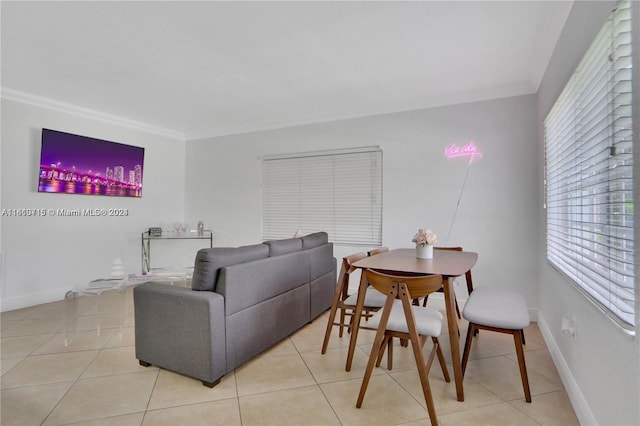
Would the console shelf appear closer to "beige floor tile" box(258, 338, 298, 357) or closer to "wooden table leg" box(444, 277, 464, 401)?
"beige floor tile" box(258, 338, 298, 357)

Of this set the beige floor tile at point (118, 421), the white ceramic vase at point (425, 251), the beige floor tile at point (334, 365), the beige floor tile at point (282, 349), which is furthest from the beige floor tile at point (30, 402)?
the white ceramic vase at point (425, 251)

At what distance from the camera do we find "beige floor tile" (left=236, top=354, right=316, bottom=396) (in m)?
2.15

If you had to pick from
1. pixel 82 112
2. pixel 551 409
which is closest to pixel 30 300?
pixel 82 112

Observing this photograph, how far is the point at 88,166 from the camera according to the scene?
4363 mm

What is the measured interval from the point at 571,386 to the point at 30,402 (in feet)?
11.2

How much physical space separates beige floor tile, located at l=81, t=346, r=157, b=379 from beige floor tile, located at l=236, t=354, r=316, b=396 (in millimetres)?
738

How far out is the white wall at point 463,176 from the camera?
11.5 ft

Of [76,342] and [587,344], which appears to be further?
[76,342]

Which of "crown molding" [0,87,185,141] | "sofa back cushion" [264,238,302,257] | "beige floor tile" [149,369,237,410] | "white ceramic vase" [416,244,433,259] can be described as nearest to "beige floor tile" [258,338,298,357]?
"beige floor tile" [149,369,237,410]

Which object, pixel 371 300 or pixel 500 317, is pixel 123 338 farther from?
pixel 500 317

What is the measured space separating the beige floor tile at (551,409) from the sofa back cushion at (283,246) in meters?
1.98

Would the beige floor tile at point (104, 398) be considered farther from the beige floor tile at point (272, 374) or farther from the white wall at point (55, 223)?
the white wall at point (55, 223)

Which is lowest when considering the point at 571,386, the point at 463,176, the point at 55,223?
the point at 571,386

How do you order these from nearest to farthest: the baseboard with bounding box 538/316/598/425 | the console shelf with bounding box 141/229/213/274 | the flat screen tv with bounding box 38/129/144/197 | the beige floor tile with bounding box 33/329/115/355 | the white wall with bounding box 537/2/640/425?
the white wall with bounding box 537/2/640/425
the baseboard with bounding box 538/316/598/425
the beige floor tile with bounding box 33/329/115/355
the flat screen tv with bounding box 38/129/144/197
the console shelf with bounding box 141/229/213/274
